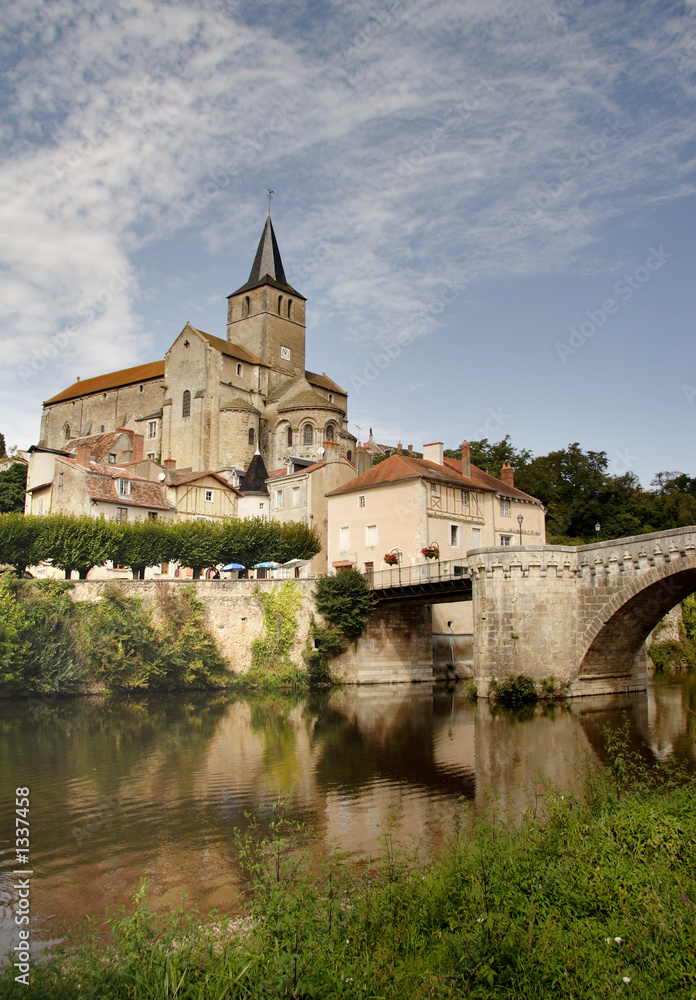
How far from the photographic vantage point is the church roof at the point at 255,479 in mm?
45938

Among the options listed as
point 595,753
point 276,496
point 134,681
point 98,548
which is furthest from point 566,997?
point 276,496

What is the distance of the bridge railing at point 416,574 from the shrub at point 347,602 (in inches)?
23.1

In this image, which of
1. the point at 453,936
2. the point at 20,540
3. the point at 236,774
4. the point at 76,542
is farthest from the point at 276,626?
the point at 453,936

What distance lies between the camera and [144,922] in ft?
18.6

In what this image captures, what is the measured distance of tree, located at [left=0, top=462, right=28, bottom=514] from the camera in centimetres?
4856

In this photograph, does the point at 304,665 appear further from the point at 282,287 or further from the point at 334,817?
the point at 282,287

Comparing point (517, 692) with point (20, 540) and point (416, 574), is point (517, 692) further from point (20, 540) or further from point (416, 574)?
point (20, 540)

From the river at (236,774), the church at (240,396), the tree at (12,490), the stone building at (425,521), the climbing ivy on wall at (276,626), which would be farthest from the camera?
the church at (240,396)

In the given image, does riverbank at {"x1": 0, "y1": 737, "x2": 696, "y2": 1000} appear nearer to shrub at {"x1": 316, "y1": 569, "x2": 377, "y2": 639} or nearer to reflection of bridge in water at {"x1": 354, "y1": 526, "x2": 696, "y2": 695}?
reflection of bridge in water at {"x1": 354, "y1": 526, "x2": 696, "y2": 695}

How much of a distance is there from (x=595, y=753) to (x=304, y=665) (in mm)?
17178

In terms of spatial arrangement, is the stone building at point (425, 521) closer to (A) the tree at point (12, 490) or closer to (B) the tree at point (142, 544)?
(B) the tree at point (142, 544)

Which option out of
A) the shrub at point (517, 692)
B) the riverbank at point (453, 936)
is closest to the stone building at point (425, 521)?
the shrub at point (517, 692)

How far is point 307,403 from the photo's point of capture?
55.6 meters

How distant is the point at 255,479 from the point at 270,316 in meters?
21.0
